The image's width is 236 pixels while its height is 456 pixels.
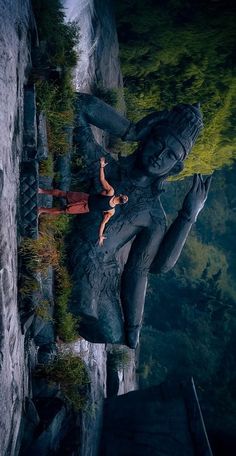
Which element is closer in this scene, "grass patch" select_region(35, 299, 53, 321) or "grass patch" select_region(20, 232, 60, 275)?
"grass patch" select_region(20, 232, 60, 275)

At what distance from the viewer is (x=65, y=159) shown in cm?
454

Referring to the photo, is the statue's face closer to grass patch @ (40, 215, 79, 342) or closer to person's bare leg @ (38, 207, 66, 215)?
grass patch @ (40, 215, 79, 342)

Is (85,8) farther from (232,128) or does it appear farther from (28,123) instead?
(232,128)

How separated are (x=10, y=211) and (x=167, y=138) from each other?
6.85 ft

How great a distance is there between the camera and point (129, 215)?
477 cm

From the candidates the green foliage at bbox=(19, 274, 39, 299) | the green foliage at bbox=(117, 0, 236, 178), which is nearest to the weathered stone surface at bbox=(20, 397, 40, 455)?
the green foliage at bbox=(19, 274, 39, 299)

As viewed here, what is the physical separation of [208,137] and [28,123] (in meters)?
5.48

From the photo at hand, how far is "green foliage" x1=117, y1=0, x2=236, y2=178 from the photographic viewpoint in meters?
5.71

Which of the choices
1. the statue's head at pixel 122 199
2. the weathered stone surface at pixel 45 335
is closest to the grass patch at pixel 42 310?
the weathered stone surface at pixel 45 335

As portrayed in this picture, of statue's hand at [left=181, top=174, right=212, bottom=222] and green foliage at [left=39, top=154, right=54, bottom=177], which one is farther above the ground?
green foliage at [left=39, top=154, right=54, bottom=177]

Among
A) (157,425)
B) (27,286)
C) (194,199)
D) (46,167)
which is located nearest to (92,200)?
(46,167)

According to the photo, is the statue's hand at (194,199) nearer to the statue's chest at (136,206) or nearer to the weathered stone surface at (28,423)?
the statue's chest at (136,206)

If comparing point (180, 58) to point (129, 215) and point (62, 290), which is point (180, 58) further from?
point (62, 290)

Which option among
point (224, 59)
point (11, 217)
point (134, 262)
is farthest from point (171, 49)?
point (11, 217)
